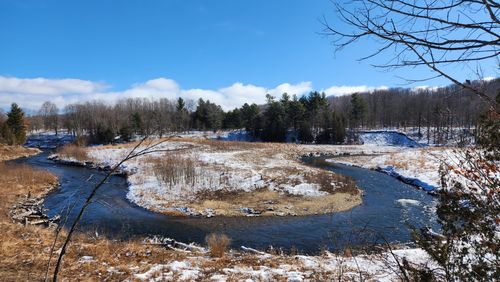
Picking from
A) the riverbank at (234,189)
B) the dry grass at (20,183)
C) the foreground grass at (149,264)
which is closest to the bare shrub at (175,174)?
the riverbank at (234,189)

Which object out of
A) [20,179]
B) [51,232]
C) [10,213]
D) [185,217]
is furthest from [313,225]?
[20,179]

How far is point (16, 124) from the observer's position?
54594 mm

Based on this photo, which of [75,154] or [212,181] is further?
[75,154]

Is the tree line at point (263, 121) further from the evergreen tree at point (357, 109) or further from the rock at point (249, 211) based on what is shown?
the rock at point (249, 211)

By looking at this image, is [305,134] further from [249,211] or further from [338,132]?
[249,211]

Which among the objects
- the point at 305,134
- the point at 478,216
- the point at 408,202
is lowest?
the point at 408,202

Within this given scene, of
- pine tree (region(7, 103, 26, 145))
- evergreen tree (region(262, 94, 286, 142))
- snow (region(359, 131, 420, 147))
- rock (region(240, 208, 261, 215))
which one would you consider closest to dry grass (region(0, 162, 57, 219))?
rock (region(240, 208, 261, 215))

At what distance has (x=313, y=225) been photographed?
1598cm

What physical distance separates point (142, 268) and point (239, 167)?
22.0 metres

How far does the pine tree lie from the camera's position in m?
53.2

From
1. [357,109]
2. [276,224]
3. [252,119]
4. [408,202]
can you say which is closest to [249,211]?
[276,224]

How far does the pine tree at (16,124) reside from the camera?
53175 mm

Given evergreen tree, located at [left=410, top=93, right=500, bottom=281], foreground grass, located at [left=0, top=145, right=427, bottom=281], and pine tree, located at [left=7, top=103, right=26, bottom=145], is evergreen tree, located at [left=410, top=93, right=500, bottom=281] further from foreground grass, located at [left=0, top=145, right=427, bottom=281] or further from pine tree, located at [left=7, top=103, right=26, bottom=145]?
pine tree, located at [left=7, top=103, right=26, bottom=145]

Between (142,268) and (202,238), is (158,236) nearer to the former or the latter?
(202,238)
